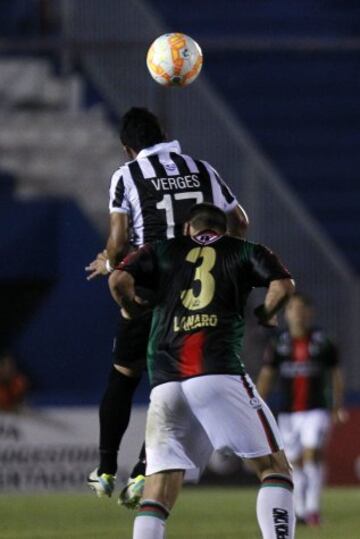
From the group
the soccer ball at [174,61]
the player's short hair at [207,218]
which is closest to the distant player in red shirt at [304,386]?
the soccer ball at [174,61]

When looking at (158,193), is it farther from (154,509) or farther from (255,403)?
(154,509)

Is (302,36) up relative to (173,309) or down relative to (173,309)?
up

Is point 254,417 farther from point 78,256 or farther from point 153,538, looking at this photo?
point 78,256

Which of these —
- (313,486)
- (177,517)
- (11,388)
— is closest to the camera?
(177,517)

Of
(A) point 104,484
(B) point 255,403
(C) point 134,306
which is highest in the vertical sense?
(C) point 134,306

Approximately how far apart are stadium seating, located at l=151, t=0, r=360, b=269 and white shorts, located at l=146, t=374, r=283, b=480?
1377 centimetres

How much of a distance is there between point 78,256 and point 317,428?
194 inches

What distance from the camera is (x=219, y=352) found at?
307 inches

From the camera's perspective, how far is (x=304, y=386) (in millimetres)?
15492

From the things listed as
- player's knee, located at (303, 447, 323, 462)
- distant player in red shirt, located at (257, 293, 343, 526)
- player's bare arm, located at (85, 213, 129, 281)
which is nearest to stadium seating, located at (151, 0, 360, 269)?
distant player in red shirt, located at (257, 293, 343, 526)

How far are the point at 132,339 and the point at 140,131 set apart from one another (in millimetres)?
1174

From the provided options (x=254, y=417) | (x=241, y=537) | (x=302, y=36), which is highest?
(x=302, y=36)

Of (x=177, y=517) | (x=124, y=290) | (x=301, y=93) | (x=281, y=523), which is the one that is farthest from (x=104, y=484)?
(x=301, y=93)

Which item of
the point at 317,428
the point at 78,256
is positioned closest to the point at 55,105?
the point at 78,256
